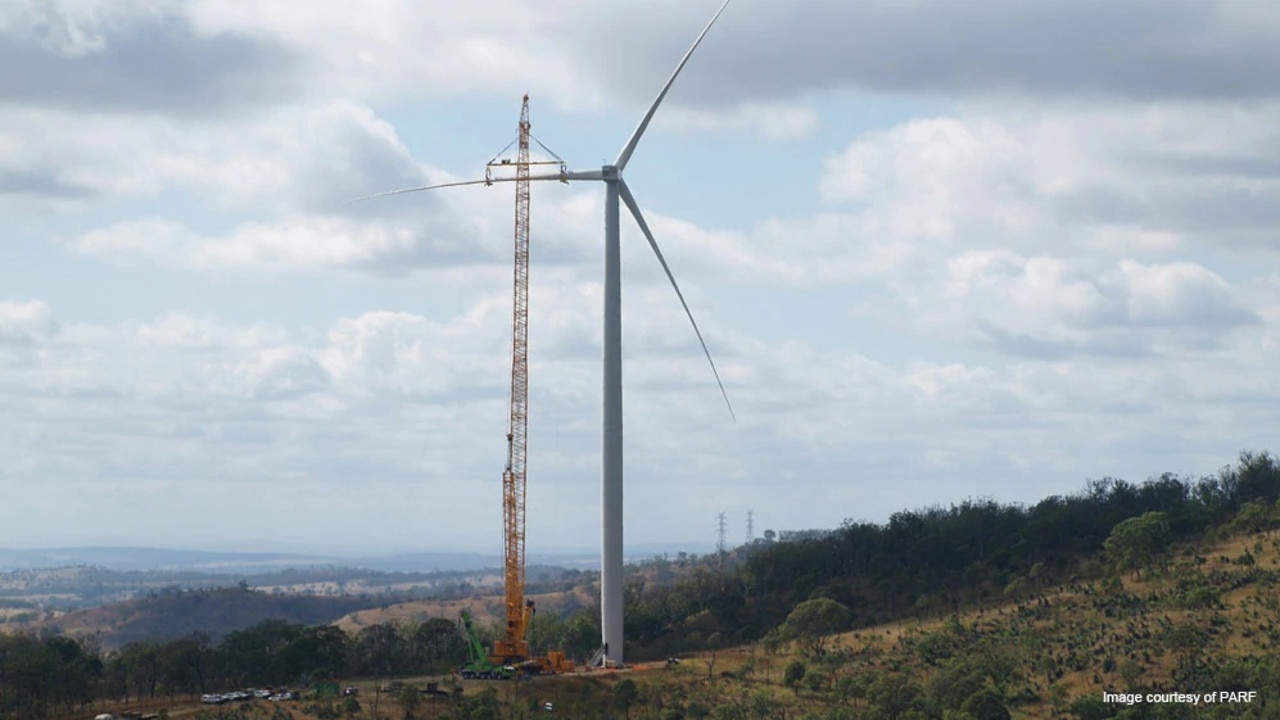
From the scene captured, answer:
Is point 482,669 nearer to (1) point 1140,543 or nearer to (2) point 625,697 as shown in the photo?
(2) point 625,697

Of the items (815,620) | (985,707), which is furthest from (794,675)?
(815,620)

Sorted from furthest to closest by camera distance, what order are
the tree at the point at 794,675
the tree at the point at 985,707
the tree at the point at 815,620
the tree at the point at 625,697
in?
the tree at the point at 815,620 → the tree at the point at 794,675 → the tree at the point at 625,697 → the tree at the point at 985,707

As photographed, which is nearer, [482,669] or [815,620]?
[482,669]

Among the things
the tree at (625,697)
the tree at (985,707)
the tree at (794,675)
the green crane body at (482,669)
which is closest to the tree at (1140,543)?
the tree at (794,675)

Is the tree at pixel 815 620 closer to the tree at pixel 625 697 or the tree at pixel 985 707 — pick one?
the tree at pixel 625 697

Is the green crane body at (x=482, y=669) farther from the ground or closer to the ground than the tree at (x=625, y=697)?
farther from the ground

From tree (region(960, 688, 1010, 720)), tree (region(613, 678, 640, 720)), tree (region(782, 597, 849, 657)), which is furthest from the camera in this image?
tree (region(782, 597, 849, 657))

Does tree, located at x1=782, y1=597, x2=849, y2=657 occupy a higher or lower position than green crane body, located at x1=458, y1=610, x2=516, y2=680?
higher

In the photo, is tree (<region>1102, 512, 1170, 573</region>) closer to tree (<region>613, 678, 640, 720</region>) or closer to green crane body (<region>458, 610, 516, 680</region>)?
tree (<region>613, 678, 640, 720</region>)

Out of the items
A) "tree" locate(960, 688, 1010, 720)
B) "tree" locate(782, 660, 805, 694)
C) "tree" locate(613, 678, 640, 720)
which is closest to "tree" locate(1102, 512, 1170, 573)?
"tree" locate(782, 660, 805, 694)

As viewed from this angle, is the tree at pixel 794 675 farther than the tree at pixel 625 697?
Yes

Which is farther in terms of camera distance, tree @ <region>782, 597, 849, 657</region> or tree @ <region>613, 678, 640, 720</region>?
tree @ <region>782, 597, 849, 657</region>

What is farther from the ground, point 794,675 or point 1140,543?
point 1140,543

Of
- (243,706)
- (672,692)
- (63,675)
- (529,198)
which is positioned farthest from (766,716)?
(63,675)
